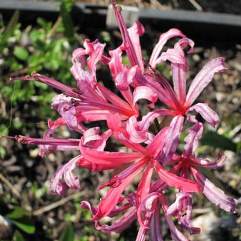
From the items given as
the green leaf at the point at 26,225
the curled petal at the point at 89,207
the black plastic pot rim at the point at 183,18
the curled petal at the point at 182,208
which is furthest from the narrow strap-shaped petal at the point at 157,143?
the black plastic pot rim at the point at 183,18

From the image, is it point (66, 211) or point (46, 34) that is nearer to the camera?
point (66, 211)

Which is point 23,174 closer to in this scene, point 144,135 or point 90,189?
point 90,189

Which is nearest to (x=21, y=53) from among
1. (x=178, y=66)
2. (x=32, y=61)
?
(x=32, y=61)

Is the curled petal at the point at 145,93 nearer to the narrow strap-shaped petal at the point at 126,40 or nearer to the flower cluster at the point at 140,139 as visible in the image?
the flower cluster at the point at 140,139

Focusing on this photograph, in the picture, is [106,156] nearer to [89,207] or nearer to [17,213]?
[89,207]

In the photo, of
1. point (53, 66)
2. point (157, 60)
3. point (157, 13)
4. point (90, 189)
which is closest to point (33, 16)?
point (53, 66)
